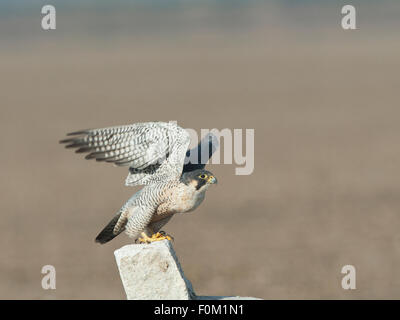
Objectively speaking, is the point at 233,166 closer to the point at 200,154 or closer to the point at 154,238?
the point at 200,154

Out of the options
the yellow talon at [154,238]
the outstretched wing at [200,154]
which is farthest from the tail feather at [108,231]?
the outstretched wing at [200,154]

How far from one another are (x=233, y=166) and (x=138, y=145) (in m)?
21.7

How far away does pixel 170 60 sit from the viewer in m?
65.2

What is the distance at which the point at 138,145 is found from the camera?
8.17m

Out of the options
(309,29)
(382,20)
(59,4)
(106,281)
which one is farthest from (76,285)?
(59,4)

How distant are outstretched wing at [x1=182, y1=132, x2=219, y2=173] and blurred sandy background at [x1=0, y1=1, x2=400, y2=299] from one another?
758 centimetres

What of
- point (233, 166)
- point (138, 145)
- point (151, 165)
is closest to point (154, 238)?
point (151, 165)

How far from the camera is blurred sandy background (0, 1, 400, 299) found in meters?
18.1

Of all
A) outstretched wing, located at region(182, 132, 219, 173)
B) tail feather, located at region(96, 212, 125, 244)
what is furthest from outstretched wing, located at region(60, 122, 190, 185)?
tail feather, located at region(96, 212, 125, 244)

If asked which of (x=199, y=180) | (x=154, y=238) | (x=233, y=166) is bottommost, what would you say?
(x=233, y=166)

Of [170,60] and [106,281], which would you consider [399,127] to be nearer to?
[106,281]

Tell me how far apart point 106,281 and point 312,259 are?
443cm

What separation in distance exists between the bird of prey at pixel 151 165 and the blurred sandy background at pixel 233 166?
7.84 metres

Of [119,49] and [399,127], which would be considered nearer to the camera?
[399,127]
